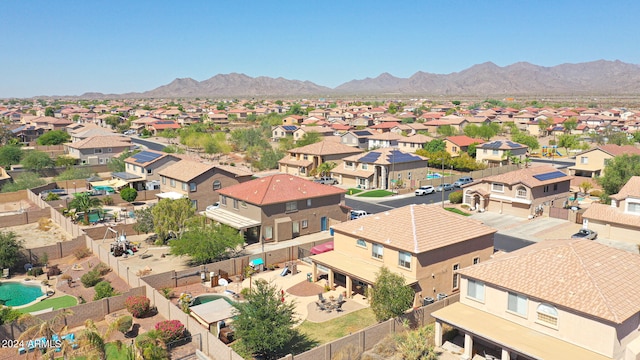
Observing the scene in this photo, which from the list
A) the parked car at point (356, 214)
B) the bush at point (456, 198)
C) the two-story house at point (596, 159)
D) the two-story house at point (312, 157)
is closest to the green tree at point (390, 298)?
the parked car at point (356, 214)

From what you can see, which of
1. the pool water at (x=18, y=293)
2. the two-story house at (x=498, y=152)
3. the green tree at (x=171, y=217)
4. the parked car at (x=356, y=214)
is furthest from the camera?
the two-story house at (x=498, y=152)

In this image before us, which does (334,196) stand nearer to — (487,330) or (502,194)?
(502,194)

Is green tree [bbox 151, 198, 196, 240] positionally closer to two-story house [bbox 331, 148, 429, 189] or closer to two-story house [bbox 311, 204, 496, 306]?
two-story house [bbox 311, 204, 496, 306]

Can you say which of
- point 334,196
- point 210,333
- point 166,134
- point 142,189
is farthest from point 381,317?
point 166,134

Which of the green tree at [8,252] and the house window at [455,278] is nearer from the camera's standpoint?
the house window at [455,278]

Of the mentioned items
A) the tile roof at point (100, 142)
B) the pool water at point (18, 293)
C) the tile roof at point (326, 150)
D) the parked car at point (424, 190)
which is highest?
the tile roof at point (100, 142)

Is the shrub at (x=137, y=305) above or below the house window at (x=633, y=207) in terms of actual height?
below

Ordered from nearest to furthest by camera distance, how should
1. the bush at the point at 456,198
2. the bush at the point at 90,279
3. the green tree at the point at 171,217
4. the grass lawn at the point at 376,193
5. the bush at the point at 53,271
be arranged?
the bush at the point at 90,279, the bush at the point at 53,271, the green tree at the point at 171,217, the bush at the point at 456,198, the grass lawn at the point at 376,193

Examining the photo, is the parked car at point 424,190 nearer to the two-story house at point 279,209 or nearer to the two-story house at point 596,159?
the two-story house at point 279,209
